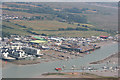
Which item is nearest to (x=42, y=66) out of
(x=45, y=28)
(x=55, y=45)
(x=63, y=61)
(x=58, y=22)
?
(x=63, y=61)

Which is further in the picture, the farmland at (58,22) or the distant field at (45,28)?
the farmland at (58,22)

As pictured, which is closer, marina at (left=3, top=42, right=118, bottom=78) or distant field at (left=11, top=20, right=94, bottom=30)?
marina at (left=3, top=42, right=118, bottom=78)

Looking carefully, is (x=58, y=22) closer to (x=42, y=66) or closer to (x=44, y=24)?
(x=44, y=24)

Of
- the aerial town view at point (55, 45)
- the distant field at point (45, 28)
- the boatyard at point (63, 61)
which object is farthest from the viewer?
the distant field at point (45, 28)

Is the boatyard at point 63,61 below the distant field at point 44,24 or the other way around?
below

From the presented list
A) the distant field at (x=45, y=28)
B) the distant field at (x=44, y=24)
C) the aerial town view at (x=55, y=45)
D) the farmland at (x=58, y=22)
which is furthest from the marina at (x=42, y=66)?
the distant field at (x=44, y=24)

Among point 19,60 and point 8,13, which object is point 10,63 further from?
point 8,13

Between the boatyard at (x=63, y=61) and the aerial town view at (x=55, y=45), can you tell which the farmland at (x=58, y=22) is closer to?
the aerial town view at (x=55, y=45)

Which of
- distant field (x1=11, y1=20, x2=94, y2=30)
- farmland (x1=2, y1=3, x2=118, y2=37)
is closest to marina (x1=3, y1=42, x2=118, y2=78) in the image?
farmland (x1=2, y1=3, x2=118, y2=37)

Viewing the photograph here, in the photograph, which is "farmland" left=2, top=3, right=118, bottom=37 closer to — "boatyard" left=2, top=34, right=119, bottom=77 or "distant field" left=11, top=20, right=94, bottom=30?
"distant field" left=11, top=20, right=94, bottom=30
